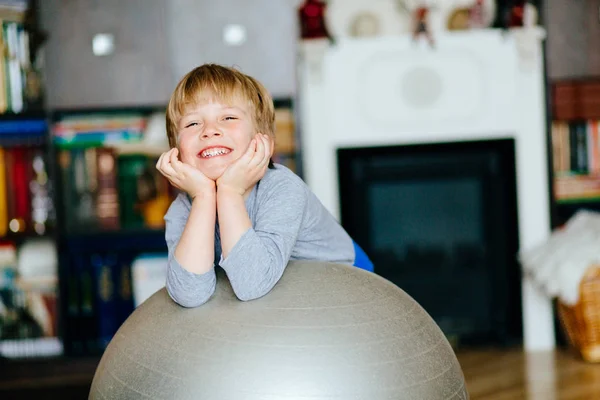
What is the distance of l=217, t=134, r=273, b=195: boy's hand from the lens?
1.46 meters

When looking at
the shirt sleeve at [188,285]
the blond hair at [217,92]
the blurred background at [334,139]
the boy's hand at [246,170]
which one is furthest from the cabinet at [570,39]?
the shirt sleeve at [188,285]

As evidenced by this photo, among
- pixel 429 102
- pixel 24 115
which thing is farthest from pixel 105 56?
pixel 429 102

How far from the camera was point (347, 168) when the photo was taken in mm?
3510

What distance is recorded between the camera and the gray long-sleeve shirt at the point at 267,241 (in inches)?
53.0

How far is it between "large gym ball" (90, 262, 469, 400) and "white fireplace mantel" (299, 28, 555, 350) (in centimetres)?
213

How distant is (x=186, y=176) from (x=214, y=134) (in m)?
0.10

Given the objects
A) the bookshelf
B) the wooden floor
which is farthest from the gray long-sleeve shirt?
the bookshelf

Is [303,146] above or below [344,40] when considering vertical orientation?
below

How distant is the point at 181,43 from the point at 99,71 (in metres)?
0.38

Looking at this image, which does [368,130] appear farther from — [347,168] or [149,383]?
[149,383]

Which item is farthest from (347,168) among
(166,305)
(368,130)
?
(166,305)

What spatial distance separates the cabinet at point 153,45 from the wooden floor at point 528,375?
1429mm

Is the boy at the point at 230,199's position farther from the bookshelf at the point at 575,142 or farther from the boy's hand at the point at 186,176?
the bookshelf at the point at 575,142

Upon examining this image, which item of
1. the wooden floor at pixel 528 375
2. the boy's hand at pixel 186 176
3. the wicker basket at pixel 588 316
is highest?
the boy's hand at pixel 186 176
